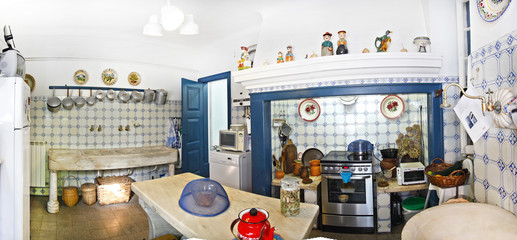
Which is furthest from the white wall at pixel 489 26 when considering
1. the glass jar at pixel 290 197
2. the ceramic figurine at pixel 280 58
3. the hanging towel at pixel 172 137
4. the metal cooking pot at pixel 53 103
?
the metal cooking pot at pixel 53 103

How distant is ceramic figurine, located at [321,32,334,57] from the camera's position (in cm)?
269

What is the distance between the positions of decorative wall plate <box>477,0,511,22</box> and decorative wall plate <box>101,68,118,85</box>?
4.80 m

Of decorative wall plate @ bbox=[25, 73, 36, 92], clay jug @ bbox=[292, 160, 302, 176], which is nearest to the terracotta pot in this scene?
clay jug @ bbox=[292, 160, 302, 176]

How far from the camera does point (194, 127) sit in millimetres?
4836

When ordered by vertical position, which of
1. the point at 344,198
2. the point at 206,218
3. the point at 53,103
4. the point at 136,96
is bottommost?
the point at 344,198

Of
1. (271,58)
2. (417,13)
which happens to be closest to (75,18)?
(271,58)

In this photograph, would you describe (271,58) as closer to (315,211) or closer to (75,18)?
(315,211)

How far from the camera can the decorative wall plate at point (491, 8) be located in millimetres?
1330

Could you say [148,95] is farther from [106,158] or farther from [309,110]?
[309,110]

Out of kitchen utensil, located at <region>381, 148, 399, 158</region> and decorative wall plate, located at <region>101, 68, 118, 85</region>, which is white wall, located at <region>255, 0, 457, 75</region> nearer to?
kitchen utensil, located at <region>381, 148, 399, 158</region>

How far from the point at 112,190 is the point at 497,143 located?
4444mm

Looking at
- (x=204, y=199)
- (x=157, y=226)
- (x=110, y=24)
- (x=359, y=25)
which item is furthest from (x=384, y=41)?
(x=110, y=24)

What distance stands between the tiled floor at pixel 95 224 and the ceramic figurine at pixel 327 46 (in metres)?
2.00

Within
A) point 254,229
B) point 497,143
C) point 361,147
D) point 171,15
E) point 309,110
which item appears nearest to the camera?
point 254,229
